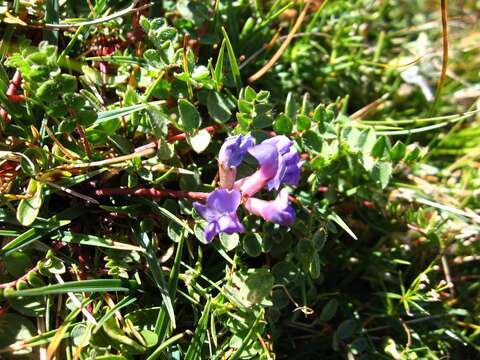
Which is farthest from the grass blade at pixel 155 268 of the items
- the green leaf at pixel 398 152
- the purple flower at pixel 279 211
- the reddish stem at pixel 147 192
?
the green leaf at pixel 398 152

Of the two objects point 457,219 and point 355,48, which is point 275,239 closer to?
point 457,219

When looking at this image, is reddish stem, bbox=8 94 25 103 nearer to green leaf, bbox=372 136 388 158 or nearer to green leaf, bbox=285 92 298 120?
green leaf, bbox=285 92 298 120

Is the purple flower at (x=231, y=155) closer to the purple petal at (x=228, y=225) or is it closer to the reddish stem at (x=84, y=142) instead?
the purple petal at (x=228, y=225)

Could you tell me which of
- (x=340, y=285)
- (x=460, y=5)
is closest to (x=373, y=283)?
(x=340, y=285)

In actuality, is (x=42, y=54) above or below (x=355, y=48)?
above

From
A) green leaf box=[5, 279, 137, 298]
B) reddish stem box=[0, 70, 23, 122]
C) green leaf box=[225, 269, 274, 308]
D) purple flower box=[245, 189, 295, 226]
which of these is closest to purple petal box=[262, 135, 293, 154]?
purple flower box=[245, 189, 295, 226]

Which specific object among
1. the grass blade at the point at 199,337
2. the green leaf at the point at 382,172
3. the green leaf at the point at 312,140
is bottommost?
the grass blade at the point at 199,337

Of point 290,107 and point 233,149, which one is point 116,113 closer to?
point 233,149
